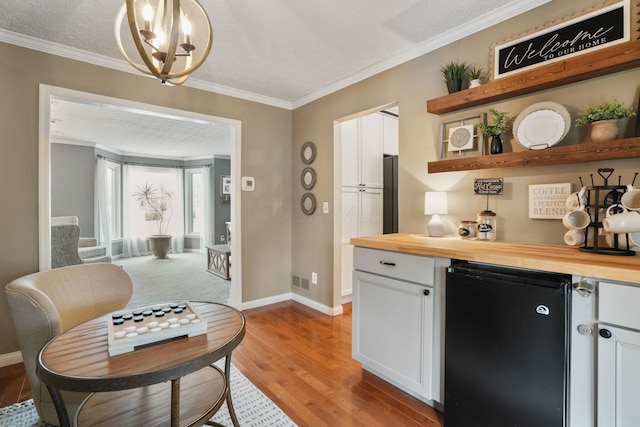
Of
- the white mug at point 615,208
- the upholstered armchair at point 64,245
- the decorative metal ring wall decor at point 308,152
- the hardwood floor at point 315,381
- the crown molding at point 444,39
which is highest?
the crown molding at point 444,39

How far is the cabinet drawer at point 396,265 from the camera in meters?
1.76

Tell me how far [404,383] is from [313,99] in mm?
3012

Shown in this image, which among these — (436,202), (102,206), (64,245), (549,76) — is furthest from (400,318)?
(102,206)

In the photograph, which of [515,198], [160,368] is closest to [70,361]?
[160,368]

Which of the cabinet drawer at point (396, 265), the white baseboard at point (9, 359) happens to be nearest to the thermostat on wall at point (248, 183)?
the cabinet drawer at point (396, 265)

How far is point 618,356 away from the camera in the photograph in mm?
1148

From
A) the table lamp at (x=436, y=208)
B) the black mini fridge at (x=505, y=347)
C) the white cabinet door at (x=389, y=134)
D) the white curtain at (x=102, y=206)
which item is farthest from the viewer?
the white curtain at (x=102, y=206)

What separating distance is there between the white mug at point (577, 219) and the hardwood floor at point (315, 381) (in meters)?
1.29

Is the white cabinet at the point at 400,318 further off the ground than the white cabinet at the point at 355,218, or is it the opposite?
the white cabinet at the point at 355,218

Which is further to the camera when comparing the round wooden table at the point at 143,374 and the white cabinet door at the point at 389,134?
the white cabinet door at the point at 389,134

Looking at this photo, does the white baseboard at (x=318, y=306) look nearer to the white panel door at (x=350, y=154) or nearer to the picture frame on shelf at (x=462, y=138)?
the white panel door at (x=350, y=154)

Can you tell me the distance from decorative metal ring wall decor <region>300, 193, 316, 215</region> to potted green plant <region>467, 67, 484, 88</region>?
201 centimetres

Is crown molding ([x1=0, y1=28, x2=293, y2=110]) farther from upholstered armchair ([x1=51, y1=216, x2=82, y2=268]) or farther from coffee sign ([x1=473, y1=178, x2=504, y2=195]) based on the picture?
coffee sign ([x1=473, y1=178, x2=504, y2=195])

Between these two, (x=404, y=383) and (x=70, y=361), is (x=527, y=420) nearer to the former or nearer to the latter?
(x=404, y=383)
